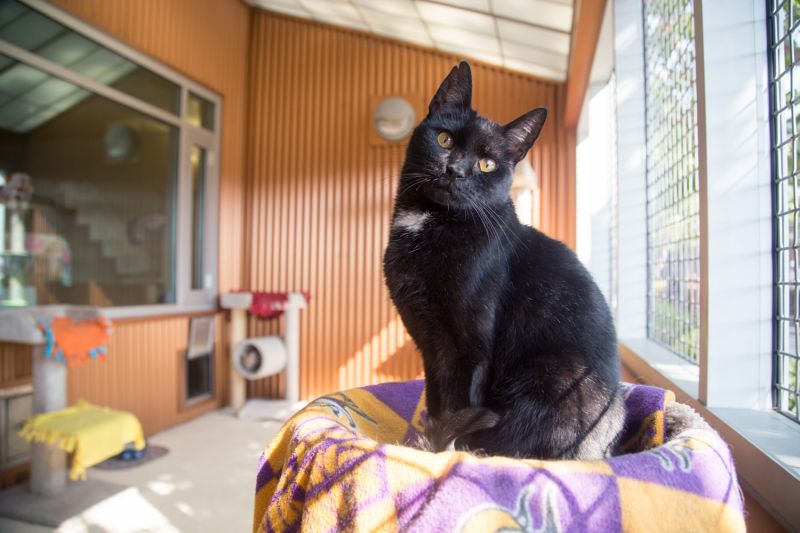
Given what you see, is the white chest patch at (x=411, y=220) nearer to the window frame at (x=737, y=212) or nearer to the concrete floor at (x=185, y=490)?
the window frame at (x=737, y=212)

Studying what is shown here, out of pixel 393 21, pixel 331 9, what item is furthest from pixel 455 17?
pixel 331 9

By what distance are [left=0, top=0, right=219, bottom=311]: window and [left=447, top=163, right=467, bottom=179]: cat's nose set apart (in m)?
2.72

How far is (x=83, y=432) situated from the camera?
2162mm

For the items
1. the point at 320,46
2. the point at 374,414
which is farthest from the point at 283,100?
the point at 374,414

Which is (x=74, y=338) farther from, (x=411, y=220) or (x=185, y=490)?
(x=411, y=220)

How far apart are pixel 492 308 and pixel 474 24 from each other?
278cm

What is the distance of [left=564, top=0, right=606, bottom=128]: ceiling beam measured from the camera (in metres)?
1.91

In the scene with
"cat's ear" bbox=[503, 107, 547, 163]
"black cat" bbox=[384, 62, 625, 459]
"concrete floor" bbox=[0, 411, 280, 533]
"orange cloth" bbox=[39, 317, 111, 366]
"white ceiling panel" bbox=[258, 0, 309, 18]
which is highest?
"white ceiling panel" bbox=[258, 0, 309, 18]

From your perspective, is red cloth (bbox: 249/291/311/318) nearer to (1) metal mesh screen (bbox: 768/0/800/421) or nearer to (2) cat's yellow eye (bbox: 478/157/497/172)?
(2) cat's yellow eye (bbox: 478/157/497/172)

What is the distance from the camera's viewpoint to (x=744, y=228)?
88 cm

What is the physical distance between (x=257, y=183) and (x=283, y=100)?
0.77 metres

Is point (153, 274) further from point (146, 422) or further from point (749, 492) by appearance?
point (749, 492)

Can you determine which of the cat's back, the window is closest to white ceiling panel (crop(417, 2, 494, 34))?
the window

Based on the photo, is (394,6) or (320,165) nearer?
(394,6)
